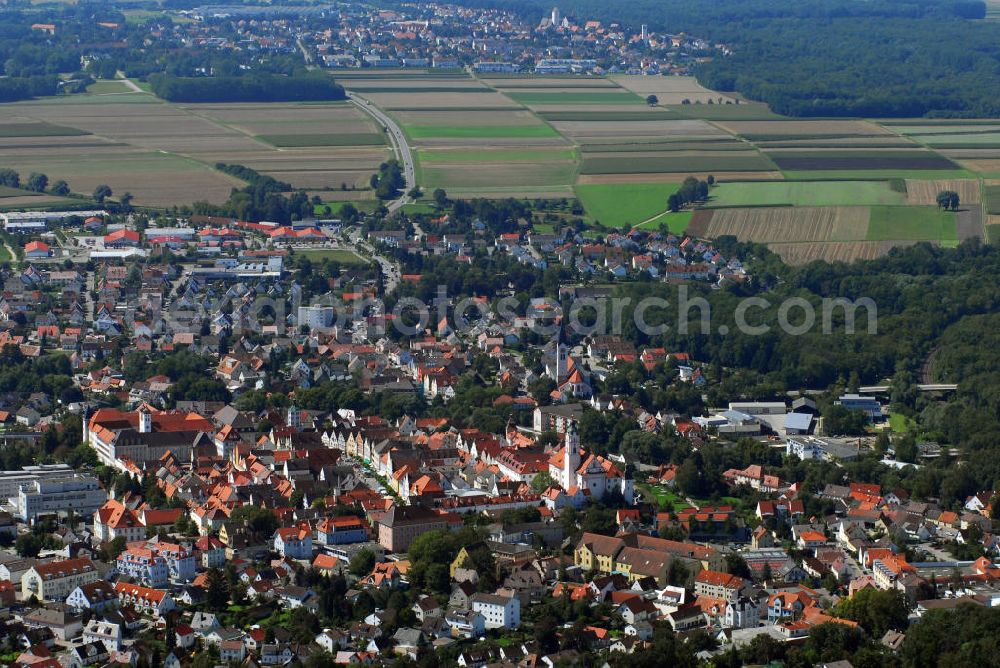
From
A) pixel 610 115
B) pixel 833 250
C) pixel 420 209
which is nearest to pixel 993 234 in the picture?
pixel 833 250

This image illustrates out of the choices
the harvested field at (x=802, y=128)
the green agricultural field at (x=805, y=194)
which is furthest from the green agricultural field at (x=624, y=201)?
the harvested field at (x=802, y=128)

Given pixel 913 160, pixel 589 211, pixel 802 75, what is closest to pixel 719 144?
pixel 913 160

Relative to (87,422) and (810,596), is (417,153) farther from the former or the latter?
(810,596)

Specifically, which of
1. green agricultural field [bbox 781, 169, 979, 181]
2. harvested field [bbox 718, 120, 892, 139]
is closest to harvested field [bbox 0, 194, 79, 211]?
green agricultural field [bbox 781, 169, 979, 181]

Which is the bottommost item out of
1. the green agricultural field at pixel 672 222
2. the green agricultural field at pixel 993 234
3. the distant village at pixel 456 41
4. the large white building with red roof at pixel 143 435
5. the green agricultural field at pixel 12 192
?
the distant village at pixel 456 41

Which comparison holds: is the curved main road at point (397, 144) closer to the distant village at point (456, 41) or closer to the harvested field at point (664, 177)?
the harvested field at point (664, 177)

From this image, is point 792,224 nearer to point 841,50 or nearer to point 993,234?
point 993,234

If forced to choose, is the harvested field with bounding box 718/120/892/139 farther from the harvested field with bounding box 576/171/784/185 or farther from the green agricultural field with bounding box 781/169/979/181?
the harvested field with bounding box 576/171/784/185
